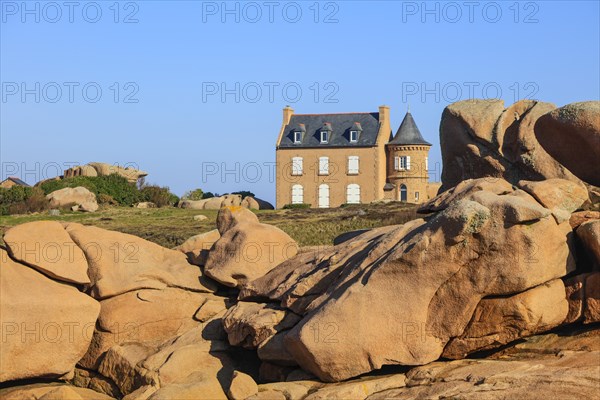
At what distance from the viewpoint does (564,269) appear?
51.5 feet

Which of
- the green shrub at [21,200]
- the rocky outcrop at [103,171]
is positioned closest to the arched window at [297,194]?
the rocky outcrop at [103,171]

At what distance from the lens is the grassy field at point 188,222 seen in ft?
111

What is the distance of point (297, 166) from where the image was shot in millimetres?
75062

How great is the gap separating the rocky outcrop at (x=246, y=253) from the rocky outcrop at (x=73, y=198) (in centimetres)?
3067

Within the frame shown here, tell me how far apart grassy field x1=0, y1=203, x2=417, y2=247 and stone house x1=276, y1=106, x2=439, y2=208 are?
25.2 metres

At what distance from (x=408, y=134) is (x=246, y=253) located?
58157mm

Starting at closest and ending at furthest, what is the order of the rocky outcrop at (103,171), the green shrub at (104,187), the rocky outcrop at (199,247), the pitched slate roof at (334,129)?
the rocky outcrop at (199,247) < the green shrub at (104,187) < the rocky outcrop at (103,171) < the pitched slate roof at (334,129)

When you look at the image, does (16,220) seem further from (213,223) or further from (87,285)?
(87,285)

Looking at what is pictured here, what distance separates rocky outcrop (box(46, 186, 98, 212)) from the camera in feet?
165

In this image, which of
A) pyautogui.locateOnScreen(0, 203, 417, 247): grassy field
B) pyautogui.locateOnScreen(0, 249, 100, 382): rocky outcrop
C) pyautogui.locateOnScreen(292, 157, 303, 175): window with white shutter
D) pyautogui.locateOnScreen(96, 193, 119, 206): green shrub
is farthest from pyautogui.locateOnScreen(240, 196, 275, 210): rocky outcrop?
pyautogui.locateOnScreen(0, 249, 100, 382): rocky outcrop

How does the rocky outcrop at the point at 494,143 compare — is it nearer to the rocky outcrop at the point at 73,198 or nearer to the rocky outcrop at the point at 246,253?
the rocky outcrop at the point at 246,253

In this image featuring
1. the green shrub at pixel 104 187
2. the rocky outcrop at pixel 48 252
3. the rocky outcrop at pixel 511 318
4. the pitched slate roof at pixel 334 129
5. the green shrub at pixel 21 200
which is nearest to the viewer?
the rocky outcrop at pixel 511 318

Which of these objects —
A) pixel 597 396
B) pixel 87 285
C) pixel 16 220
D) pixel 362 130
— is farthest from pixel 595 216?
pixel 362 130

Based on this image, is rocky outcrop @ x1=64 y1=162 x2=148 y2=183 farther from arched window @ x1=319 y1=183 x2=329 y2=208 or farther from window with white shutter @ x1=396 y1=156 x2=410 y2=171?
window with white shutter @ x1=396 y1=156 x2=410 y2=171
